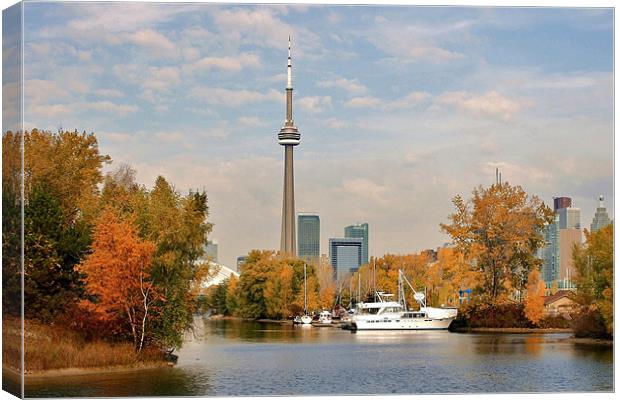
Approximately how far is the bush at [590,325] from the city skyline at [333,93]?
2.06 m

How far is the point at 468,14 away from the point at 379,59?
247 centimetres

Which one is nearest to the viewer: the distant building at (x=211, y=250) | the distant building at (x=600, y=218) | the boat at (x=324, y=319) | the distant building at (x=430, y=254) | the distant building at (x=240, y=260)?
the distant building at (x=600, y=218)

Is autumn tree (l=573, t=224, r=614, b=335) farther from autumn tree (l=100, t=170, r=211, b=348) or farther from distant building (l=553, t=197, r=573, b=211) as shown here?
autumn tree (l=100, t=170, r=211, b=348)

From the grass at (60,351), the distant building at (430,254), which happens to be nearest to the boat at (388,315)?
the distant building at (430,254)

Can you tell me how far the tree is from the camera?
2947cm

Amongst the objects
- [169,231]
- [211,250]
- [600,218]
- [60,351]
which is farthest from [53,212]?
[600,218]

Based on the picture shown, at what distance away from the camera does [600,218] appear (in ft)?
69.2

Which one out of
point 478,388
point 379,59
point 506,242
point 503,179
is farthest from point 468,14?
point 506,242

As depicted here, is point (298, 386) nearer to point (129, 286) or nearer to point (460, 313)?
point (129, 286)

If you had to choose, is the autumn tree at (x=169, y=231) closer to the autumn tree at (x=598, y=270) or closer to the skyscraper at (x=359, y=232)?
the skyscraper at (x=359, y=232)

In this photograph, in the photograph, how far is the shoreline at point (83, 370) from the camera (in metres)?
17.6

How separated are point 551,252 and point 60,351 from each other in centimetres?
1146

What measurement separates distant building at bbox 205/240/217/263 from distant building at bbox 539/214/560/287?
272 inches

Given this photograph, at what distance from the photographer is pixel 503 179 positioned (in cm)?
2325
